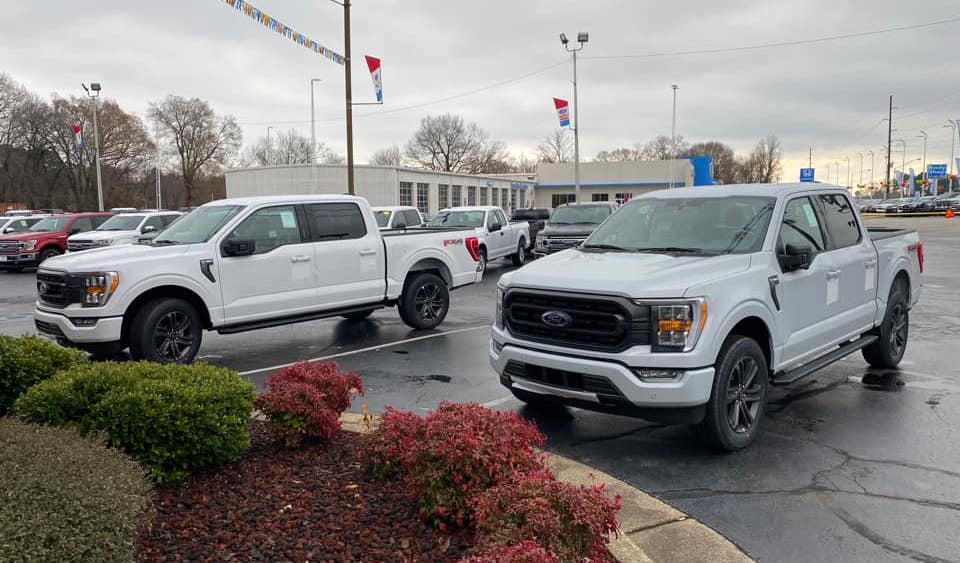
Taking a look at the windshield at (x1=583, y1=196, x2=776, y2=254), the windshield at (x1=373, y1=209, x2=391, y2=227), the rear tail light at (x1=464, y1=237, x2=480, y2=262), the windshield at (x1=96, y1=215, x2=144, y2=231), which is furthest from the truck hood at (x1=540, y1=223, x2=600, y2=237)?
the windshield at (x1=96, y1=215, x2=144, y2=231)

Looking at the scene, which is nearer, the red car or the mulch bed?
the mulch bed

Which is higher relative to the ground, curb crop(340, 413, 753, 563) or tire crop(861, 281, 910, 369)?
tire crop(861, 281, 910, 369)

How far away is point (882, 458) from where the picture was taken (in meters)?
5.09

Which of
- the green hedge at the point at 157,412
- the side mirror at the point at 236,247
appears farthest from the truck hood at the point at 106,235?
the green hedge at the point at 157,412

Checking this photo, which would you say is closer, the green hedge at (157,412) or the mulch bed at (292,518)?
the mulch bed at (292,518)

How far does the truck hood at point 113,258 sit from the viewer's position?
7.54 m

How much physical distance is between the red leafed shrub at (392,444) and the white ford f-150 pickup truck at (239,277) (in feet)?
15.3

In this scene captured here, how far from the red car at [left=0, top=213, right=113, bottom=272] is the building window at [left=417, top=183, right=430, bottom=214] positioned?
77.9ft

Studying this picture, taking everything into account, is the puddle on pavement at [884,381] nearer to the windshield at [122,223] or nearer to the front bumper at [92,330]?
the front bumper at [92,330]

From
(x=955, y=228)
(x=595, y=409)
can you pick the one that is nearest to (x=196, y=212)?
(x=595, y=409)

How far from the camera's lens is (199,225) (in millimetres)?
8789

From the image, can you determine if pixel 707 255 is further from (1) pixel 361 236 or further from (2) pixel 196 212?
(2) pixel 196 212

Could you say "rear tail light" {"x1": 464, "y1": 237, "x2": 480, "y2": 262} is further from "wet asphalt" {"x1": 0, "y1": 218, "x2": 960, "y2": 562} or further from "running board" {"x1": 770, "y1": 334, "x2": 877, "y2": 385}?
"running board" {"x1": 770, "y1": 334, "x2": 877, "y2": 385}

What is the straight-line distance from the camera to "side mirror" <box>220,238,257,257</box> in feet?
27.1
